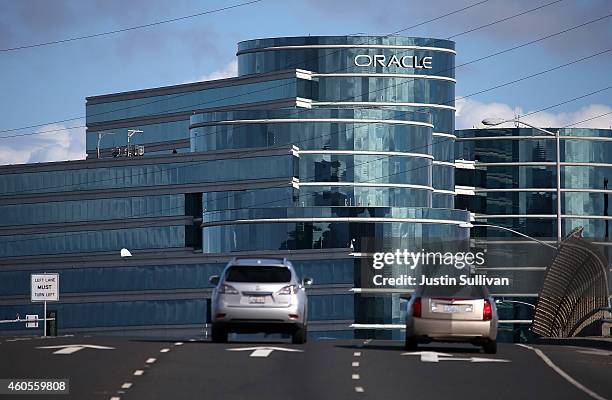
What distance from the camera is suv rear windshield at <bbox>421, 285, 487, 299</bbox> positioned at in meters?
33.3

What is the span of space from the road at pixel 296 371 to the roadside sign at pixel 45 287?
4064cm

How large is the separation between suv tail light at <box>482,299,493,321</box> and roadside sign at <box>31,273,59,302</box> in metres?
44.6

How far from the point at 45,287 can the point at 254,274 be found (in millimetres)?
43280

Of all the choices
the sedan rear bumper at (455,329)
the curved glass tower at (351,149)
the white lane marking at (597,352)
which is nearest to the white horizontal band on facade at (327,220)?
the curved glass tower at (351,149)

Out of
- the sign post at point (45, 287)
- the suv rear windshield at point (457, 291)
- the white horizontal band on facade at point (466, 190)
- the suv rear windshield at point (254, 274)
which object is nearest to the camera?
the suv rear windshield at point (457, 291)

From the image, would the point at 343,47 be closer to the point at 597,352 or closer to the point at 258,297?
the point at 597,352

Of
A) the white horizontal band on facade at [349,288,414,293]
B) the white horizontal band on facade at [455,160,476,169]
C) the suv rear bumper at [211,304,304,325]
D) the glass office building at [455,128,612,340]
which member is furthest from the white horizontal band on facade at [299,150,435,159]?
the suv rear bumper at [211,304,304,325]

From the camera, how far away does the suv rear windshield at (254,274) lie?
33.9m

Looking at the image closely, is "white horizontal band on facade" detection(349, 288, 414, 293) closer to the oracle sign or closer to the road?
the oracle sign

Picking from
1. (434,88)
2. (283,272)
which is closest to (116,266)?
(434,88)

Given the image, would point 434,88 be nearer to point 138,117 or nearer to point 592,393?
point 138,117

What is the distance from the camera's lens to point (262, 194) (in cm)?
13338

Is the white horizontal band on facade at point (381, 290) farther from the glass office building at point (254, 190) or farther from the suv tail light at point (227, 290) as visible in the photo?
the suv tail light at point (227, 290)

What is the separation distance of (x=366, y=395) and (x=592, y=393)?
385 cm
